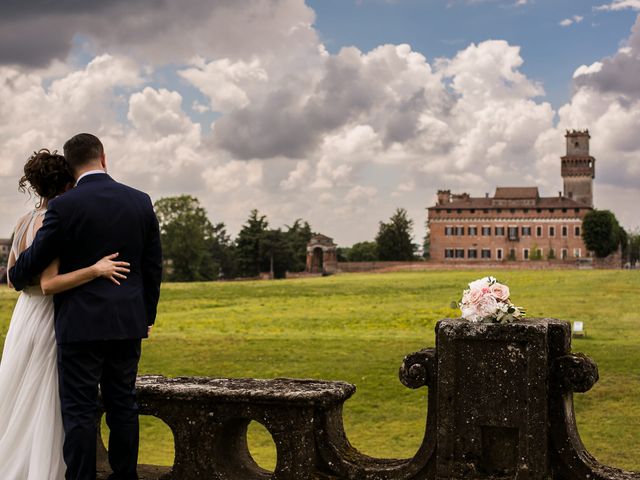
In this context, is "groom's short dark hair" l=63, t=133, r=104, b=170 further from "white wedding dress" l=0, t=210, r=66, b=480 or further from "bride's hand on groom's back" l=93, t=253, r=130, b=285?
"bride's hand on groom's back" l=93, t=253, r=130, b=285

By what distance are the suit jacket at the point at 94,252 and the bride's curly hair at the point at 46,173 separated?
0.23 m

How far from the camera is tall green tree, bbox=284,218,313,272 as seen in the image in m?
92.8

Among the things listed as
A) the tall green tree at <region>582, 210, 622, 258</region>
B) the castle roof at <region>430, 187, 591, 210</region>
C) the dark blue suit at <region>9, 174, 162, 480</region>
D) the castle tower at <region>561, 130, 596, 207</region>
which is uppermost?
the castle tower at <region>561, 130, 596, 207</region>

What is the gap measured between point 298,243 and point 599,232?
127 feet

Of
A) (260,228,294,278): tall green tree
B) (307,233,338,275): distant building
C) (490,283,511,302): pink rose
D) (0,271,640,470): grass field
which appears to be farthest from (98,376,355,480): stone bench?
(307,233,338,275): distant building

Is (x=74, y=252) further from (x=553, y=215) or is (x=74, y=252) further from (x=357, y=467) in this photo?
(x=553, y=215)

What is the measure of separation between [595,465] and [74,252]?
10.7 ft

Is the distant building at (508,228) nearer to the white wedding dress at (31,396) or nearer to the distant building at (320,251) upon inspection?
the distant building at (320,251)

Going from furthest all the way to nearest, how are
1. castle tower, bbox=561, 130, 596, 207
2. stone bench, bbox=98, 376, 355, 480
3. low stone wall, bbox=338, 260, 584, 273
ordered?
castle tower, bbox=561, 130, 596, 207 < low stone wall, bbox=338, 260, 584, 273 < stone bench, bbox=98, 376, 355, 480

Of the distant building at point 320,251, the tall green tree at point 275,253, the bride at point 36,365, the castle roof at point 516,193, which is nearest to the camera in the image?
the bride at point 36,365

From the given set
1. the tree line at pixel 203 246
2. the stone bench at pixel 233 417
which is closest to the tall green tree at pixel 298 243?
the tree line at pixel 203 246

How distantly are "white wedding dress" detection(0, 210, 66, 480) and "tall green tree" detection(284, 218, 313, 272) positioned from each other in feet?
284

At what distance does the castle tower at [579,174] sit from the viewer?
123 meters

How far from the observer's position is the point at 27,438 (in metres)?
4.76
